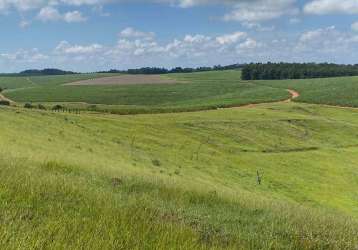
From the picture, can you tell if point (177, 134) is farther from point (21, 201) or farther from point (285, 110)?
point (21, 201)

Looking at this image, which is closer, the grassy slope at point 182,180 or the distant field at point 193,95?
the grassy slope at point 182,180

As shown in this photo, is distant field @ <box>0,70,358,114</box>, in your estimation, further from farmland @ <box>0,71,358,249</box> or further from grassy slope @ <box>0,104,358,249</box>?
grassy slope @ <box>0,104,358,249</box>

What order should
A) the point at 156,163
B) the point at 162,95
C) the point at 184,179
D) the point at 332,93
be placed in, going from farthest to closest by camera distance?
the point at 162,95, the point at 332,93, the point at 156,163, the point at 184,179

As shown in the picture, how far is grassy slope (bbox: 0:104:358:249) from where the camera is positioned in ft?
21.3

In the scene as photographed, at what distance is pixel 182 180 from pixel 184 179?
468cm

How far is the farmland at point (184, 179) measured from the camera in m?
6.48

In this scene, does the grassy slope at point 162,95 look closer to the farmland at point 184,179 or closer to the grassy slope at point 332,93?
the grassy slope at point 332,93

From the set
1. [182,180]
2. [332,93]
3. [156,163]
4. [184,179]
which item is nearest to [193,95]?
[332,93]

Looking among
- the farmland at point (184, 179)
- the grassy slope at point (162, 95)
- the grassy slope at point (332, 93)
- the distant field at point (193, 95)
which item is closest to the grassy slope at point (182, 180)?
the farmland at point (184, 179)

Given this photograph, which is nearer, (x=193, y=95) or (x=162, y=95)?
(x=193, y=95)

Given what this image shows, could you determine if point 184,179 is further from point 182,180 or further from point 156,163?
point 156,163

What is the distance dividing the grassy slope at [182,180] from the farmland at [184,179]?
4 cm

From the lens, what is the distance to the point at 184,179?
27859mm

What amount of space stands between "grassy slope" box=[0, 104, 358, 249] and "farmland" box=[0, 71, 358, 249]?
1.4 inches
